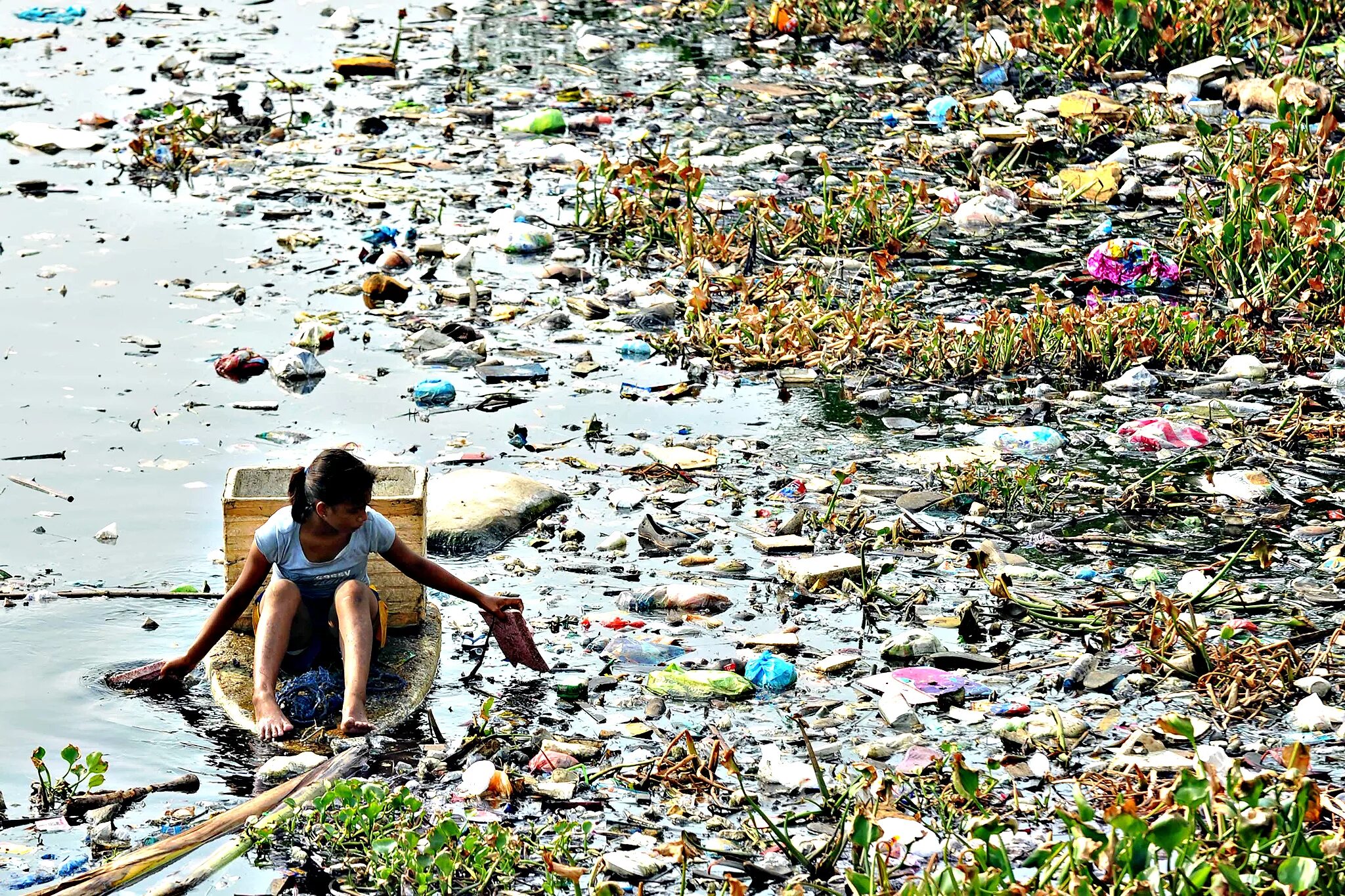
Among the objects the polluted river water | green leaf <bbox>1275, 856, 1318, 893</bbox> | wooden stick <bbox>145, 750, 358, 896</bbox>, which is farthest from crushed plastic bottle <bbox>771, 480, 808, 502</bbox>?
green leaf <bbox>1275, 856, 1318, 893</bbox>

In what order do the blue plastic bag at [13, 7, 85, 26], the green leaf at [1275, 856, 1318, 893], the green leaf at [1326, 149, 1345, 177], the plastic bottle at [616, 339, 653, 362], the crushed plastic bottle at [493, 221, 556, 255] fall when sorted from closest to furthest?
the green leaf at [1275, 856, 1318, 893] → the plastic bottle at [616, 339, 653, 362] → the green leaf at [1326, 149, 1345, 177] → the crushed plastic bottle at [493, 221, 556, 255] → the blue plastic bag at [13, 7, 85, 26]

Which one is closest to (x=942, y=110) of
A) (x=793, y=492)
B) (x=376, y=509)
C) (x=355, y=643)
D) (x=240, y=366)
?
(x=793, y=492)

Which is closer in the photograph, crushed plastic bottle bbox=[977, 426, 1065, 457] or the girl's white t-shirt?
the girl's white t-shirt

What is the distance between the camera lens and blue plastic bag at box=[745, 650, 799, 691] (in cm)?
341

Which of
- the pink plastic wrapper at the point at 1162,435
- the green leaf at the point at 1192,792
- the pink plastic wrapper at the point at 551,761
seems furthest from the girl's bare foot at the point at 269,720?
the pink plastic wrapper at the point at 1162,435

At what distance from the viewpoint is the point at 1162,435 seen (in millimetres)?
4559

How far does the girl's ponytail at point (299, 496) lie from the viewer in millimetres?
3363

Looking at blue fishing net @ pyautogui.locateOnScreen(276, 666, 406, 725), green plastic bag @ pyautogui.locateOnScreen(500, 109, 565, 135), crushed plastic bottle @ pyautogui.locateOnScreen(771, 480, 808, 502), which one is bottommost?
blue fishing net @ pyautogui.locateOnScreen(276, 666, 406, 725)

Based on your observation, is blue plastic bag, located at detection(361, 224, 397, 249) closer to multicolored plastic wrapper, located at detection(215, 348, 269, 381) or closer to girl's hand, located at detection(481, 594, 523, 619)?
multicolored plastic wrapper, located at detection(215, 348, 269, 381)

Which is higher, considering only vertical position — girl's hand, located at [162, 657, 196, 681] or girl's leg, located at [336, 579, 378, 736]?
girl's leg, located at [336, 579, 378, 736]

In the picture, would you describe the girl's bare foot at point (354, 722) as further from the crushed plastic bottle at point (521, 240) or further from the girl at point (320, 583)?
the crushed plastic bottle at point (521, 240)

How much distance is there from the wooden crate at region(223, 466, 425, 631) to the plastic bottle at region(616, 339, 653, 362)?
161 cm

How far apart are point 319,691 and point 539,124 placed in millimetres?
4552

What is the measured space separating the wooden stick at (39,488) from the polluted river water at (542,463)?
3cm
